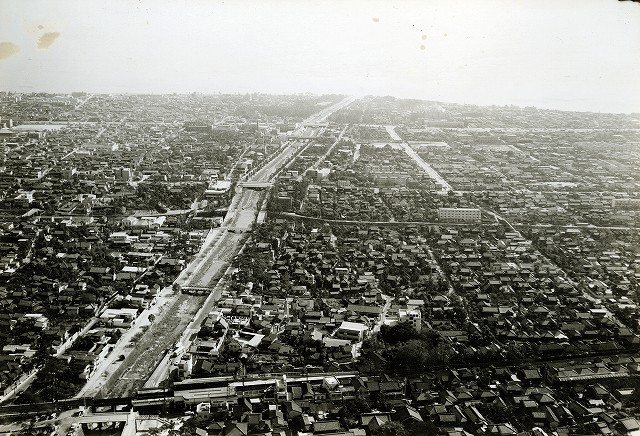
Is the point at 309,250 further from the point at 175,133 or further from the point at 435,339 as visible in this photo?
the point at 175,133

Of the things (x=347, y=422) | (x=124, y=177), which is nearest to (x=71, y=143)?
(x=124, y=177)

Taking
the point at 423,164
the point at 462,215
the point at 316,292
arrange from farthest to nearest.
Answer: the point at 423,164 → the point at 462,215 → the point at 316,292

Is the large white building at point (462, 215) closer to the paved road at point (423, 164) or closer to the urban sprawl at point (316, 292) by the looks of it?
the urban sprawl at point (316, 292)

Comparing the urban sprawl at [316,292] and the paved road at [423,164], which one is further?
the paved road at [423,164]

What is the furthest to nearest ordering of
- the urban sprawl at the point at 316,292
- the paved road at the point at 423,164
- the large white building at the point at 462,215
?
the paved road at the point at 423,164 < the large white building at the point at 462,215 < the urban sprawl at the point at 316,292

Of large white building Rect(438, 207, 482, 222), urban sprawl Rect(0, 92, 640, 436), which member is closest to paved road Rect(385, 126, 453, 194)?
urban sprawl Rect(0, 92, 640, 436)

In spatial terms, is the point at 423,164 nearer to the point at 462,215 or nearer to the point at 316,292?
the point at 462,215

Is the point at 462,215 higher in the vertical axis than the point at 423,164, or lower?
lower

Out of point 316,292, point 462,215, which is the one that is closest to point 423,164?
point 462,215

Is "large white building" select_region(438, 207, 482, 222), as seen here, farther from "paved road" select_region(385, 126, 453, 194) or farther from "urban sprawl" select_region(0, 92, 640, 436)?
"paved road" select_region(385, 126, 453, 194)

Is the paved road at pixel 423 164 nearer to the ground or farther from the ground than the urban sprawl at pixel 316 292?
farther from the ground

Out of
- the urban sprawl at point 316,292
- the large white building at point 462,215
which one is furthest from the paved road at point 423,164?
the large white building at point 462,215
